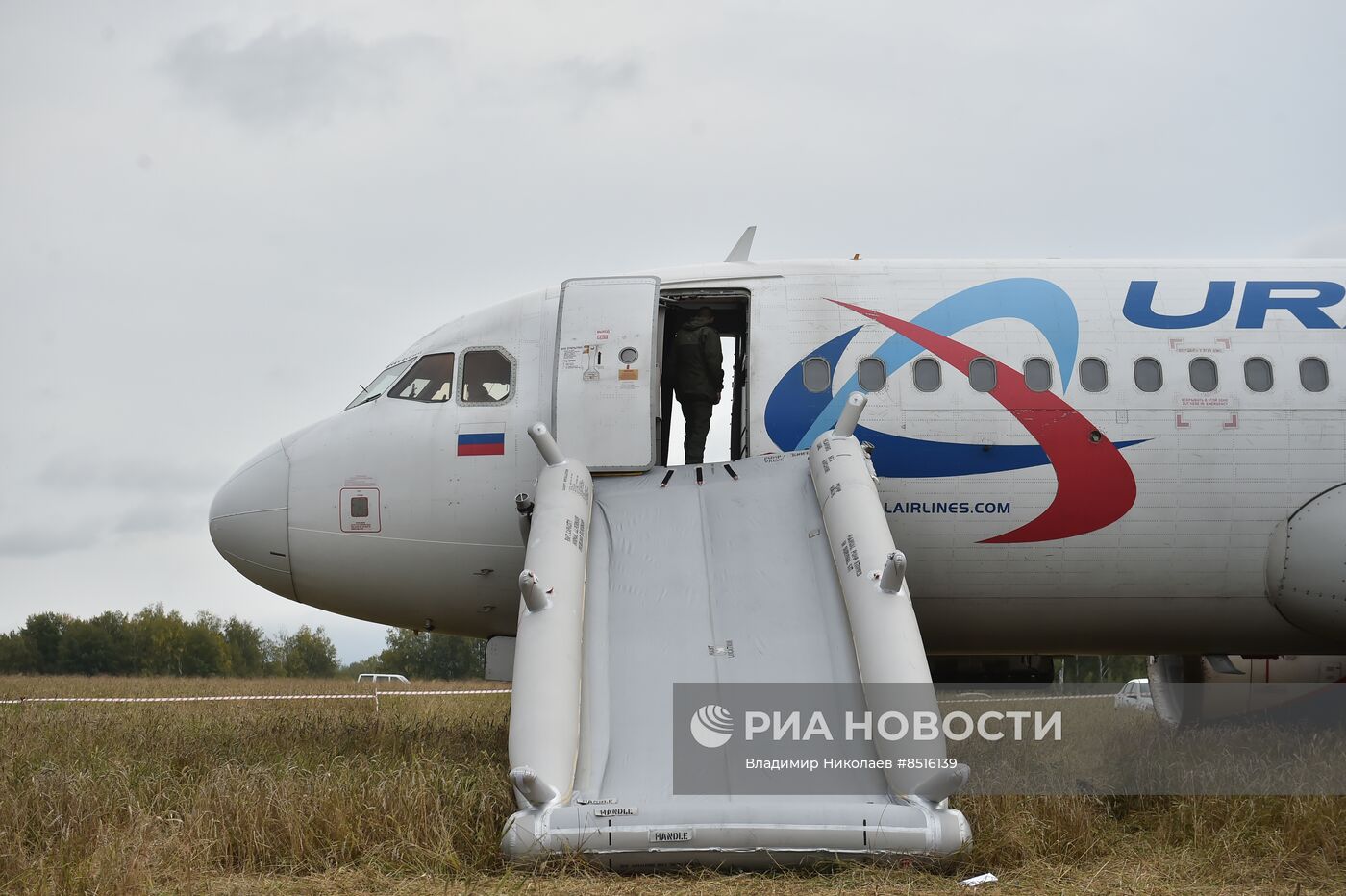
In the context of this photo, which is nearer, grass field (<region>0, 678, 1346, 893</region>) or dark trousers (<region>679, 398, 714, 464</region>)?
grass field (<region>0, 678, 1346, 893</region>)

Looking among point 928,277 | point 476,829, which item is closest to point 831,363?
point 928,277

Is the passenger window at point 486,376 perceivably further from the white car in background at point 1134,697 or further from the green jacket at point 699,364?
the white car in background at point 1134,697

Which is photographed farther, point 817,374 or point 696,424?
point 696,424

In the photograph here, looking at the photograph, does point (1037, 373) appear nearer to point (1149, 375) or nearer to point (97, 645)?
point (1149, 375)

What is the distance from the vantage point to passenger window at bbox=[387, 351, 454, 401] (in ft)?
34.9

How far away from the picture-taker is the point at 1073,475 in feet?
33.0

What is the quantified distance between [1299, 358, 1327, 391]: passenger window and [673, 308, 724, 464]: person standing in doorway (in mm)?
5007

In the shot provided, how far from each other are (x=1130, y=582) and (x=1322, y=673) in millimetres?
6336

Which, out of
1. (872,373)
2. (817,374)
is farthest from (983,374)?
(817,374)

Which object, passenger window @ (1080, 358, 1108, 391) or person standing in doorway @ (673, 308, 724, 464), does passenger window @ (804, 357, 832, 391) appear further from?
passenger window @ (1080, 358, 1108, 391)

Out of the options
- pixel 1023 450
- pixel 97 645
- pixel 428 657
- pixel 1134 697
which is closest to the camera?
pixel 1023 450

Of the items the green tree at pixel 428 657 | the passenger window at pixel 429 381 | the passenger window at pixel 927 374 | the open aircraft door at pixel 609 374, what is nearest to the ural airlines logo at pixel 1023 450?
the passenger window at pixel 927 374

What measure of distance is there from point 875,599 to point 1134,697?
54.5ft

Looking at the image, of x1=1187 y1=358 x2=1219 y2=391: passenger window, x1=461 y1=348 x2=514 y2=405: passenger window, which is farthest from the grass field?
x1=1187 y1=358 x2=1219 y2=391: passenger window
